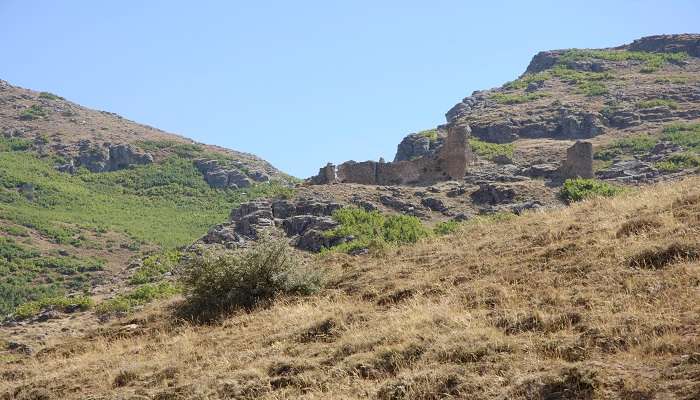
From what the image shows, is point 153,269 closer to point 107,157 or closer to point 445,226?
point 445,226

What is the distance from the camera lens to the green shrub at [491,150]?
46.6m

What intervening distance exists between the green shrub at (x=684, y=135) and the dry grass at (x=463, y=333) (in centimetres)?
3745

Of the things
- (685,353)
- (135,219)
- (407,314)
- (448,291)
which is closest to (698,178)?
(448,291)

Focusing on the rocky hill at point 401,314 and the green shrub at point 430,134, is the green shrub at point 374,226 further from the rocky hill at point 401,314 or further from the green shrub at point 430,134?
the green shrub at point 430,134

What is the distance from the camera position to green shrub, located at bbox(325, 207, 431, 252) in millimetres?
27016

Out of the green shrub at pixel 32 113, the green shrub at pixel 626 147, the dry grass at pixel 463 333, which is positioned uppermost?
the green shrub at pixel 32 113

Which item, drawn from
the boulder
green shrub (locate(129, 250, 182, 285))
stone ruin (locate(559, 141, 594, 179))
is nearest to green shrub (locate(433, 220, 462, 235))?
the boulder

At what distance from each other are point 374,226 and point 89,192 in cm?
5465

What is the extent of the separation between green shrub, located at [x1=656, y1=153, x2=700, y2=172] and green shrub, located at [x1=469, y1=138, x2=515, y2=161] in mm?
8943

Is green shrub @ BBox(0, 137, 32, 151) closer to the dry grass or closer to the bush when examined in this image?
the dry grass

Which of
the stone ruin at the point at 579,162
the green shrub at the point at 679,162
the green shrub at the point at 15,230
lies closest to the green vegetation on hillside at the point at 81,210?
the green shrub at the point at 15,230

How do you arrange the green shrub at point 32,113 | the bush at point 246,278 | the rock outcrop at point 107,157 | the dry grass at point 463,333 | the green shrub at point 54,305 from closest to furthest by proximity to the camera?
the dry grass at point 463,333
the bush at point 246,278
the green shrub at point 54,305
the rock outcrop at point 107,157
the green shrub at point 32,113

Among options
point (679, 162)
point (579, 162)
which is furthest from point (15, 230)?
point (679, 162)

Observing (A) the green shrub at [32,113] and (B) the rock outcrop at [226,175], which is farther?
(A) the green shrub at [32,113]
